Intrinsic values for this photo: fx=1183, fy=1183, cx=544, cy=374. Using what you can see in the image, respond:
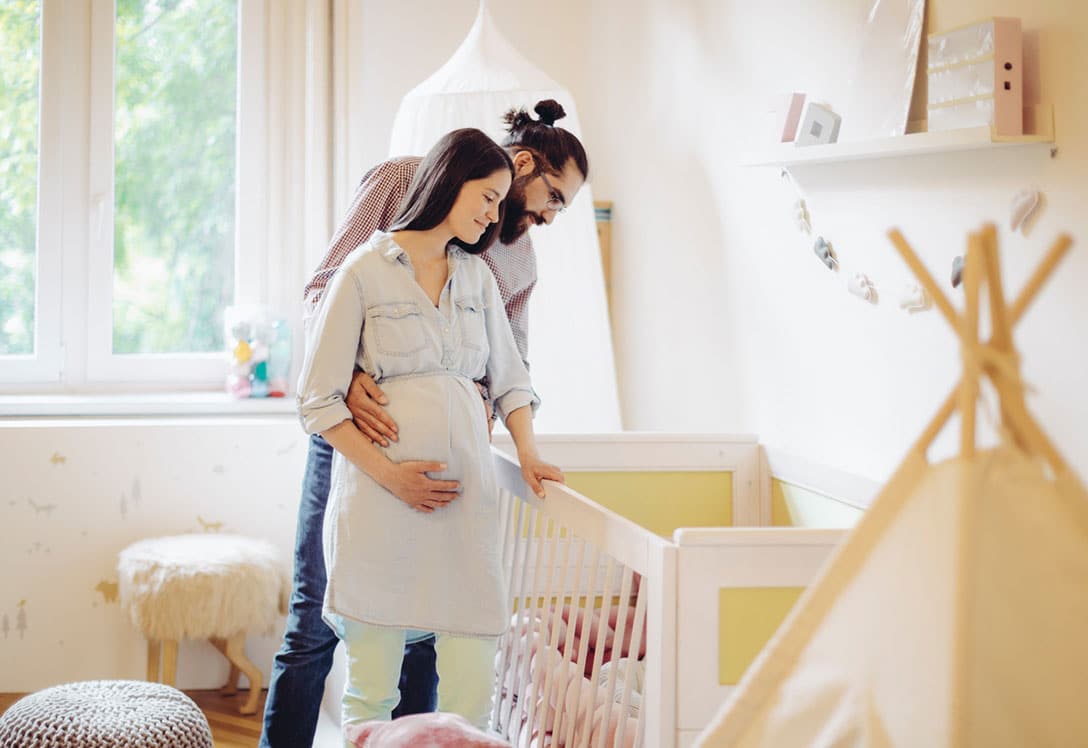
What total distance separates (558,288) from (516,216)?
824 millimetres

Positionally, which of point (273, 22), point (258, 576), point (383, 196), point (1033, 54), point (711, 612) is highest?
point (273, 22)

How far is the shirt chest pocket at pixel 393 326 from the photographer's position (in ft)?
5.23

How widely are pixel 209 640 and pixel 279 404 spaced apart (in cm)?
60

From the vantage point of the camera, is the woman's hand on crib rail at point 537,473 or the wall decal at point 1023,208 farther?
the woman's hand on crib rail at point 537,473

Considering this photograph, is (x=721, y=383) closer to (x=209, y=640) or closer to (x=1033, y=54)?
(x=1033, y=54)

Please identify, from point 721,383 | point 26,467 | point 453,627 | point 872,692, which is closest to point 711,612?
point 453,627

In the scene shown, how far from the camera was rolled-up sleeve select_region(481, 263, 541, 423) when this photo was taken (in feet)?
5.64

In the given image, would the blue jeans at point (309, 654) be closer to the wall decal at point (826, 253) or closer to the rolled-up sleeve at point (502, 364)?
the rolled-up sleeve at point (502, 364)

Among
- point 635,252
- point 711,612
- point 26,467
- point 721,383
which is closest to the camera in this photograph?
point 711,612

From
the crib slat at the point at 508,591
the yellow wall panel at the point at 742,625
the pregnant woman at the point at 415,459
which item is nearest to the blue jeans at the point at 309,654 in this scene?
the crib slat at the point at 508,591

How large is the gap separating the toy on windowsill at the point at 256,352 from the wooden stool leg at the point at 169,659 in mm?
673

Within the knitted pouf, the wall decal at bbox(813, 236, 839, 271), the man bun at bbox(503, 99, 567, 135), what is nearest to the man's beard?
the man bun at bbox(503, 99, 567, 135)

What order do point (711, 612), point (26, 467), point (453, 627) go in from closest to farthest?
point (711, 612) < point (453, 627) < point (26, 467)

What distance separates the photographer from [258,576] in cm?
259
